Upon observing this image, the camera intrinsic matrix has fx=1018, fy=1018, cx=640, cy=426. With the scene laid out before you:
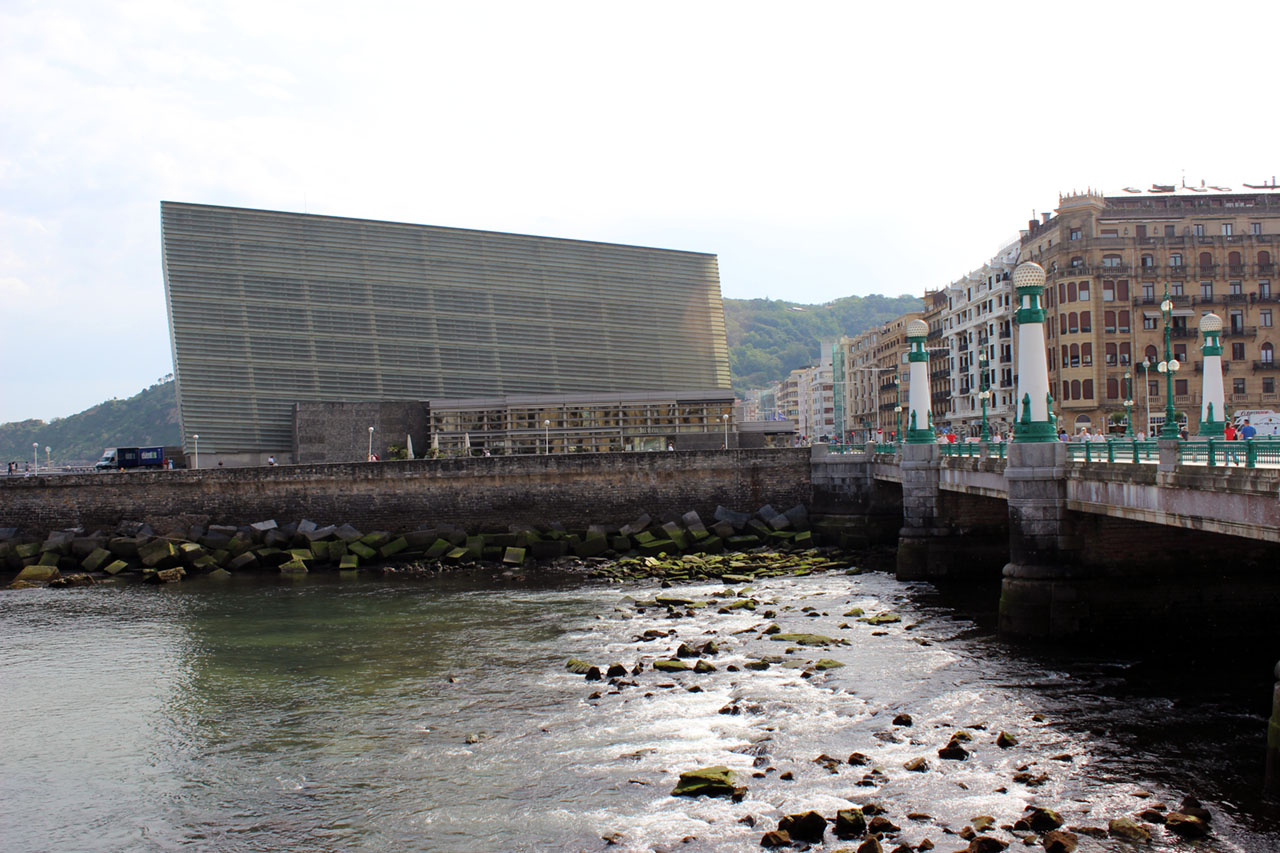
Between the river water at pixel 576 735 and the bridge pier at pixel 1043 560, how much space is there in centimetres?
111

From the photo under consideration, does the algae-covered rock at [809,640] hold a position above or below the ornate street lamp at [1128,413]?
below

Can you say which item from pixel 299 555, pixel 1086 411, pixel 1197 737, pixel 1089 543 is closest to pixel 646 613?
pixel 1089 543

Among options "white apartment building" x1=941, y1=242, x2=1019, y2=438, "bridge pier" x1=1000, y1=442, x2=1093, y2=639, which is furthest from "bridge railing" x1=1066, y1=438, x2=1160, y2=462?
"white apartment building" x1=941, y1=242, x2=1019, y2=438

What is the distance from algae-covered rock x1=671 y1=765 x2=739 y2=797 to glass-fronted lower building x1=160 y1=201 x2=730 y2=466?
2161 inches

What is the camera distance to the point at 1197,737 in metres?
15.1

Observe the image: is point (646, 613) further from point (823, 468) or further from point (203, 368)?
point (203, 368)

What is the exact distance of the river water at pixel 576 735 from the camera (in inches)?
513

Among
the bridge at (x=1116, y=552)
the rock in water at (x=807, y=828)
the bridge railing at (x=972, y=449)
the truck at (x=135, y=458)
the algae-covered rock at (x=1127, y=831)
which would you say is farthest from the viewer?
the truck at (x=135, y=458)

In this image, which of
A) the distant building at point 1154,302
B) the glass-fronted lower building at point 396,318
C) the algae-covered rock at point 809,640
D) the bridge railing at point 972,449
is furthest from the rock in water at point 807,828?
the distant building at point 1154,302

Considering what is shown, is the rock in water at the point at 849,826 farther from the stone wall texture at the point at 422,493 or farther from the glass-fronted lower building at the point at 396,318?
the glass-fronted lower building at the point at 396,318

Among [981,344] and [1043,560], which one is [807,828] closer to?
[1043,560]

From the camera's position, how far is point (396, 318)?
69062mm

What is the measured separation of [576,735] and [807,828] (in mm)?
5308

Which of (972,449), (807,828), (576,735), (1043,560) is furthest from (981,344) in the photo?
(807,828)
